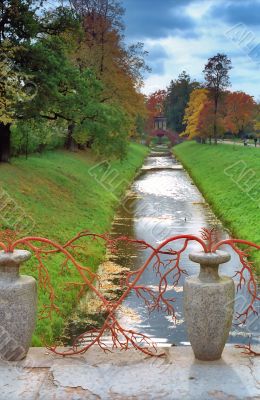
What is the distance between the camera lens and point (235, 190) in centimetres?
3145

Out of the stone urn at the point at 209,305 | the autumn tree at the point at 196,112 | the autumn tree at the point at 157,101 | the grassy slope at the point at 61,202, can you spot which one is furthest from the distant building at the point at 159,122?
the stone urn at the point at 209,305

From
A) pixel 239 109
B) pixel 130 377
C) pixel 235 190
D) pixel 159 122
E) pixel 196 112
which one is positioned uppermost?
pixel 239 109

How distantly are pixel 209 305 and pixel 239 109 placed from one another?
78.7m

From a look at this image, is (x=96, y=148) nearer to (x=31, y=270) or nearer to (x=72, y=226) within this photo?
(x=72, y=226)

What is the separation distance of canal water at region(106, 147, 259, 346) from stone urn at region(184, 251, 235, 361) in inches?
197

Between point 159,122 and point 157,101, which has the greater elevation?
point 157,101

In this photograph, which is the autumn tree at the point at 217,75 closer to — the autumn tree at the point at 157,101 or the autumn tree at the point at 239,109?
the autumn tree at the point at 239,109

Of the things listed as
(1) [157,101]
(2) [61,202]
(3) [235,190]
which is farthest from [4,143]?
(1) [157,101]

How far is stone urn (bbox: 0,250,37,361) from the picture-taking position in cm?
639

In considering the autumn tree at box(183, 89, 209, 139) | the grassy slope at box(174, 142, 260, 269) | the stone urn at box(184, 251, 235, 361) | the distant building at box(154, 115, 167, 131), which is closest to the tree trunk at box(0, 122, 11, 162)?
the grassy slope at box(174, 142, 260, 269)

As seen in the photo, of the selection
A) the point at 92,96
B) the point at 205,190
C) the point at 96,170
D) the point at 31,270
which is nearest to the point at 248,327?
the point at 31,270

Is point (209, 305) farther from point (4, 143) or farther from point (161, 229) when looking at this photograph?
point (4, 143)

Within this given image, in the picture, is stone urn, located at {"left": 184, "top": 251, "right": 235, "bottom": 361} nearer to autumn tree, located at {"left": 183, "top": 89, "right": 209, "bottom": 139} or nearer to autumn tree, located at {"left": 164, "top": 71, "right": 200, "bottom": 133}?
autumn tree, located at {"left": 183, "top": 89, "right": 209, "bottom": 139}

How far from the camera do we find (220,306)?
6.35 meters
